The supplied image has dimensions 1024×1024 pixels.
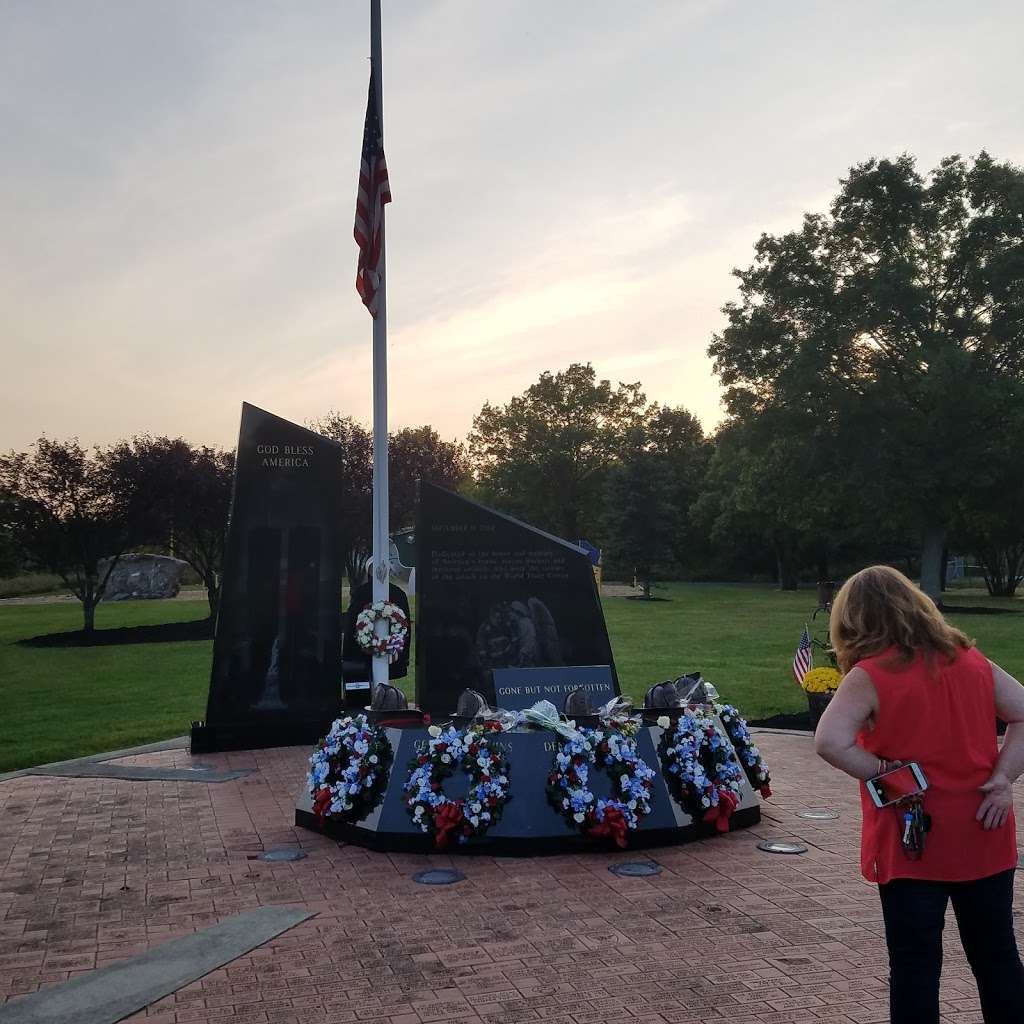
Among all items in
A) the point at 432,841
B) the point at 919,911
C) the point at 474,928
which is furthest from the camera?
the point at 432,841

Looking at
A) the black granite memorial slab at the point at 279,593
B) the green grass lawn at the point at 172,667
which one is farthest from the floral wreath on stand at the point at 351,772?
the green grass lawn at the point at 172,667

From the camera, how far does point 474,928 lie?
17.8ft

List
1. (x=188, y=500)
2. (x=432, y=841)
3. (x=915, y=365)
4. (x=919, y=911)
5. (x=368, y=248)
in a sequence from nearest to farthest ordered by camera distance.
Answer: (x=919, y=911), (x=432, y=841), (x=368, y=248), (x=188, y=500), (x=915, y=365)

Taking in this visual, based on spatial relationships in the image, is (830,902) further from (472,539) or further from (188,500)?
(188,500)

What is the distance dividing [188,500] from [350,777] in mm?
22387

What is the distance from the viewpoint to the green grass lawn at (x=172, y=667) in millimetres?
12992

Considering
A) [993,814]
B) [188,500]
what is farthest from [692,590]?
[993,814]

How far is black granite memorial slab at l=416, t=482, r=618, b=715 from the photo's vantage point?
402 inches

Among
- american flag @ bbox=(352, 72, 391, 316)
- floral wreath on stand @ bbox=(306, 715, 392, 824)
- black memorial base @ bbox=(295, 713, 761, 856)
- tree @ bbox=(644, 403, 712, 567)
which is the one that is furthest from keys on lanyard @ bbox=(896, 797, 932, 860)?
tree @ bbox=(644, 403, 712, 567)

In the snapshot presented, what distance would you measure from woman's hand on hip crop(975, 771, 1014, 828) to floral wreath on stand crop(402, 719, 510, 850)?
3.99 m

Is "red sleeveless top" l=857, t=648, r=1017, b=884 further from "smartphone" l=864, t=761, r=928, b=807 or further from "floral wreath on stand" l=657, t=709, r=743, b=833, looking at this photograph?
"floral wreath on stand" l=657, t=709, r=743, b=833

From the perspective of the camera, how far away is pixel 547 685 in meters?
8.30

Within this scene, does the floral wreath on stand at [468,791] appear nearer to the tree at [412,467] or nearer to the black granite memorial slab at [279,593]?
the black granite memorial slab at [279,593]

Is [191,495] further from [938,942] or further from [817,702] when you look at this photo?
[938,942]
